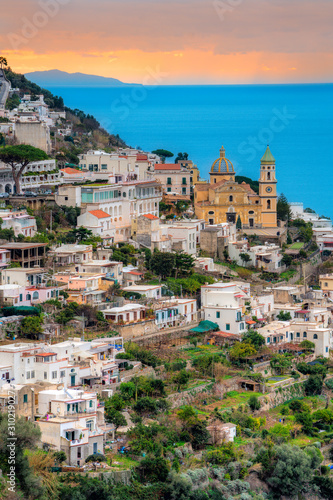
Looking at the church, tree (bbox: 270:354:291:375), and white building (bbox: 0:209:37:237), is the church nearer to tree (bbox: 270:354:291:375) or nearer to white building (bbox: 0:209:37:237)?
white building (bbox: 0:209:37:237)

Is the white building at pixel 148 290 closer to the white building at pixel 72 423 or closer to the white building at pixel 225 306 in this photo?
the white building at pixel 225 306

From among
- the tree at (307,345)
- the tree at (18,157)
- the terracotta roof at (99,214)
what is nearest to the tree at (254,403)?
the tree at (307,345)

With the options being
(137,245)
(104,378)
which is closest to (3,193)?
(137,245)

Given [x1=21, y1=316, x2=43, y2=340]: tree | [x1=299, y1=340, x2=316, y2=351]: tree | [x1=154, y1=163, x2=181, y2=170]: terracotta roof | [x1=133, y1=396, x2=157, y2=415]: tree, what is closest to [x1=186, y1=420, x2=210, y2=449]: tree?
[x1=133, y1=396, x2=157, y2=415]: tree

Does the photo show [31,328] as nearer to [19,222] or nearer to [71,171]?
[19,222]

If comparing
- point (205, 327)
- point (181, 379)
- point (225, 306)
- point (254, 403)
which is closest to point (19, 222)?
point (205, 327)
